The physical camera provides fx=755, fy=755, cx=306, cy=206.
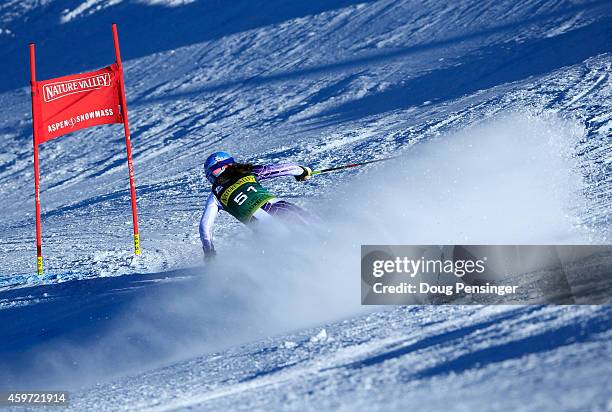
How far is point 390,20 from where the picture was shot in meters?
14.7

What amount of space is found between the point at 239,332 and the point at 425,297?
1339 millimetres

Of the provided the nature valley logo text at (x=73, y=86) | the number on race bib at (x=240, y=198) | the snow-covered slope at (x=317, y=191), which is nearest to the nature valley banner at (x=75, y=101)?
the nature valley logo text at (x=73, y=86)

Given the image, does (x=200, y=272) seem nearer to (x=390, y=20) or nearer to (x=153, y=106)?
(x=153, y=106)

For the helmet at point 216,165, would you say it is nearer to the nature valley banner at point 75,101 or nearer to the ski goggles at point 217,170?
the ski goggles at point 217,170

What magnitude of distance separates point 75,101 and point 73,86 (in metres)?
0.15

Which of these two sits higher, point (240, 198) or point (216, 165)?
point (216, 165)

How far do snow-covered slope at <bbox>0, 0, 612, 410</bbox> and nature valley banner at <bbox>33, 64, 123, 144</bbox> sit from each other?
143 centimetres

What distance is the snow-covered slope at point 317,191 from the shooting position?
4137 millimetres

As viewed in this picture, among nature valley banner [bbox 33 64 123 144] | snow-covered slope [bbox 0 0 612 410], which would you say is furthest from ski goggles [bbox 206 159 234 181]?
nature valley banner [bbox 33 64 123 144]

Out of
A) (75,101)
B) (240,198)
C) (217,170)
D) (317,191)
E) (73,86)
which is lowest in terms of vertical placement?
(240,198)

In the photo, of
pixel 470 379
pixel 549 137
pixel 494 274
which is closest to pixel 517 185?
pixel 549 137

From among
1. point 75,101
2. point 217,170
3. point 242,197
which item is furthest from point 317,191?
point 75,101

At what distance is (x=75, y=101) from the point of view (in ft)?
25.3

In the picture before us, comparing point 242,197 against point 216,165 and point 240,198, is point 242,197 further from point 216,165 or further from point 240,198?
point 216,165
